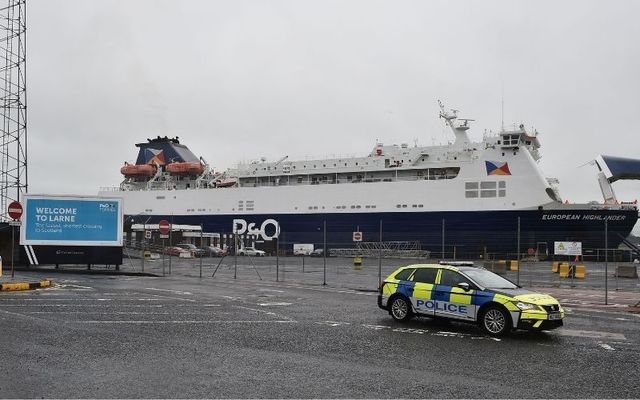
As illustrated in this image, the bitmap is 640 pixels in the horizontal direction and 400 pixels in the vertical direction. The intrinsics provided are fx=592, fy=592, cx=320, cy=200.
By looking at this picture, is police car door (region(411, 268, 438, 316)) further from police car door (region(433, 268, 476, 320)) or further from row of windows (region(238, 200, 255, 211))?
row of windows (region(238, 200, 255, 211))

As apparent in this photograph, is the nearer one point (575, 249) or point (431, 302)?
point (431, 302)

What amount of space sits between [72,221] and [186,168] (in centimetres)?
3957

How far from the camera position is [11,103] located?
3962cm

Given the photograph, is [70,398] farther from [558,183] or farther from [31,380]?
[558,183]

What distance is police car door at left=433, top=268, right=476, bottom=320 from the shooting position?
11.6 m

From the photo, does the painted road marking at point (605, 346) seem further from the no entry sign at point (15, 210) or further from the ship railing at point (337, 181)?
the ship railing at point (337, 181)

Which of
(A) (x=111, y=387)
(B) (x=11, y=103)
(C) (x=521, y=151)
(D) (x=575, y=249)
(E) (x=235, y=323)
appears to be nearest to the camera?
(A) (x=111, y=387)

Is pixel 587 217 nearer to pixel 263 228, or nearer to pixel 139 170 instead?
pixel 263 228

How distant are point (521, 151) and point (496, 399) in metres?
47.2

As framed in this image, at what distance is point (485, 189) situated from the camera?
50.5 metres

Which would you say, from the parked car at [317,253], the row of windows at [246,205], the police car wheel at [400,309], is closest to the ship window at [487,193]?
the parked car at [317,253]

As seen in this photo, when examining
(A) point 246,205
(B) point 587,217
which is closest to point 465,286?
(B) point 587,217

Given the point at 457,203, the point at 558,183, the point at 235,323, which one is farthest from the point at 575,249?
the point at 558,183

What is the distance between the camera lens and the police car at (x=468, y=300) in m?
10.9
